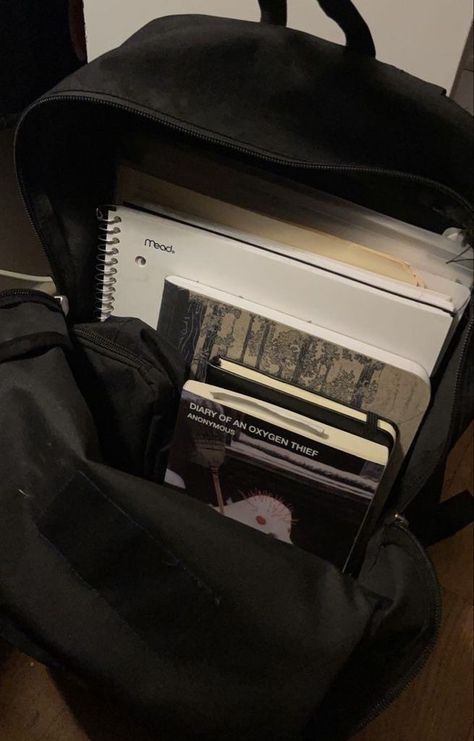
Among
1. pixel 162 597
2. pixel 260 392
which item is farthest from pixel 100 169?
pixel 162 597

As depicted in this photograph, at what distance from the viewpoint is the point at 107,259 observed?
0.67 meters

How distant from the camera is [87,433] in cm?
54

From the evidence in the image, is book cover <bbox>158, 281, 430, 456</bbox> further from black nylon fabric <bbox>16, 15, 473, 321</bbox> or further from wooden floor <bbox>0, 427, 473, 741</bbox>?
wooden floor <bbox>0, 427, 473, 741</bbox>

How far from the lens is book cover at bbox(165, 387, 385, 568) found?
23.4 inches

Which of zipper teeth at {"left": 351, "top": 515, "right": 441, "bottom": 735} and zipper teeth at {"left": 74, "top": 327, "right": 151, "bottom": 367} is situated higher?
zipper teeth at {"left": 74, "top": 327, "right": 151, "bottom": 367}

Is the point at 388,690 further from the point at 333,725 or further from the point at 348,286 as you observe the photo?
the point at 348,286

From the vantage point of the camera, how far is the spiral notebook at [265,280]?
23.2 inches

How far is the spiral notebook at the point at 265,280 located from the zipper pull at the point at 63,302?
2.1 inches

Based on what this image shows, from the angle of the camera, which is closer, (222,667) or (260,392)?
(222,667)

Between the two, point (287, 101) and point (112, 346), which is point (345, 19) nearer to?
point (287, 101)

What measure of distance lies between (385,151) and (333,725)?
455 millimetres

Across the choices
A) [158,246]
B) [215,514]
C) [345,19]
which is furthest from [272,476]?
[345,19]

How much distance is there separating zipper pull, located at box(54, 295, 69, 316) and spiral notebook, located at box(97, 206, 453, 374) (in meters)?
0.05

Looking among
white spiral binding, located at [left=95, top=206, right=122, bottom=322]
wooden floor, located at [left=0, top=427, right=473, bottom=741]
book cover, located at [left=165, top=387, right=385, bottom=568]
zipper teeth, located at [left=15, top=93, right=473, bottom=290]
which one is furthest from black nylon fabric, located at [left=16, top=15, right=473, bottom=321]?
wooden floor, located at [left=0, top=427, right=473, bottom=741]
